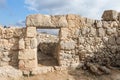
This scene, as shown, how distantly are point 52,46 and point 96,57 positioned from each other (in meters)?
3.07

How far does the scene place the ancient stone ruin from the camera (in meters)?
11.7

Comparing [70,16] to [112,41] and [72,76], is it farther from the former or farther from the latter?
[72,76]

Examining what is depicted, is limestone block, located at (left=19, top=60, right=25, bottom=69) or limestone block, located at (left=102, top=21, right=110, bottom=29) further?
limestone block, located at (left=102, top=21, right=110, bottom=29)

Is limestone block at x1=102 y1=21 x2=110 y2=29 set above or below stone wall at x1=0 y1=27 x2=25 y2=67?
above

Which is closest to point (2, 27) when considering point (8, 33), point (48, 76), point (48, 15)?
point (8, 33)

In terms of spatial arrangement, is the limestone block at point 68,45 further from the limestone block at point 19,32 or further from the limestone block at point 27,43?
the limestone block at point 19,32

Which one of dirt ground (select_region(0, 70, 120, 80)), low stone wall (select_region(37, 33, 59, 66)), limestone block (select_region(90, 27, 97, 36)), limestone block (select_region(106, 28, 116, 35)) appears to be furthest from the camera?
low stone wall (select_region(37, 33, 59, 66))

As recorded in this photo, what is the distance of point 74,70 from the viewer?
1176 cm

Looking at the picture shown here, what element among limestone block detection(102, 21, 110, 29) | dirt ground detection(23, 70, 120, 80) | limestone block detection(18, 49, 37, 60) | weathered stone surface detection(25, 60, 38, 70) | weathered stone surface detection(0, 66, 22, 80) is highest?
limestone block detection(102, 21, 110, 29)

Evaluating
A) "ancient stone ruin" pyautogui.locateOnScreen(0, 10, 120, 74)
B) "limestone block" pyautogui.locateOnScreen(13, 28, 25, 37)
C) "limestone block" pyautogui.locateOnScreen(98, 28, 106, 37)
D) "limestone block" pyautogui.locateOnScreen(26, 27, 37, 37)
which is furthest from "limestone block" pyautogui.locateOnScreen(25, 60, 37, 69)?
"limestone block" pyautogui.locateOnScreen(98, 28, 106, 37)

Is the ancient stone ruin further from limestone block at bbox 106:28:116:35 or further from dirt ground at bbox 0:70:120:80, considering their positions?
dirt ground at bbox 0:70:120:80

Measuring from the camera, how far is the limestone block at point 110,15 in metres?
12.4

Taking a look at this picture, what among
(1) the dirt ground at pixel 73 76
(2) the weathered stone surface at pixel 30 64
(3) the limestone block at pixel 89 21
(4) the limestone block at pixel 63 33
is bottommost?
(1) the dirt ground at pixel 73 76

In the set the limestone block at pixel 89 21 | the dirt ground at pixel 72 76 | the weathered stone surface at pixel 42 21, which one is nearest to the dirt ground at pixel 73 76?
the dirt ground at pixel 72 76
